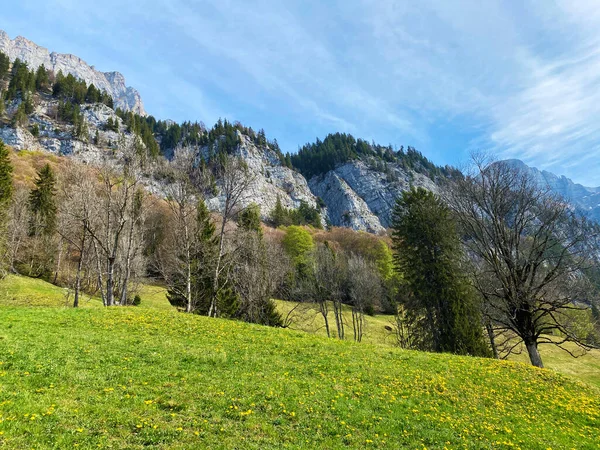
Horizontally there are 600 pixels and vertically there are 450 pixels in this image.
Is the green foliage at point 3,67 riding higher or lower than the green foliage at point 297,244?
higher

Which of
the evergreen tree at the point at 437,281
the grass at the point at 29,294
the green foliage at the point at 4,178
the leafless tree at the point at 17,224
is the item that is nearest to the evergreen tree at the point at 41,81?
the leafless tree at the point at 17,224

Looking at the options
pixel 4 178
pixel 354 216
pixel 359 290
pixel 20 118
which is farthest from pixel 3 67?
Result: pixel 359 290

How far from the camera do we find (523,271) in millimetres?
23969

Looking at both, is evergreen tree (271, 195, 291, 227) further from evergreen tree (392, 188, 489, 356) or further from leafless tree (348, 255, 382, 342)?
evergreen tree (392, 188, 489, 356)

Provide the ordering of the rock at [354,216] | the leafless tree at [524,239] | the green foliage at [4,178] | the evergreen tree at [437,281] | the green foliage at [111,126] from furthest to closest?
the rock at [354,216]
the green foliage at [111,126]
the green foliage at [4,178]
the evergreen tree at [437,281]
the leafless tree at [524,239]

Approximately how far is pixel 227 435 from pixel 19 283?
4068 cm

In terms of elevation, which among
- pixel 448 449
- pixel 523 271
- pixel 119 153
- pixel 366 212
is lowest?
pixel 448 449

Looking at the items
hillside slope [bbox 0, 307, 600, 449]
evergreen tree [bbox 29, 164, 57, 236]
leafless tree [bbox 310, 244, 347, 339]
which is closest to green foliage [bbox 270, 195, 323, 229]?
leafless tree [bbox 310, 244, 347, 339]

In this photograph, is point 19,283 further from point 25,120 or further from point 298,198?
point 298,198

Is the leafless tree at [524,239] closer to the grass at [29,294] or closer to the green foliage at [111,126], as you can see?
the grass at [29,294]

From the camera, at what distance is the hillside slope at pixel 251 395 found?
799cm

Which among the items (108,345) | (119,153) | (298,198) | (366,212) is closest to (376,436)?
(108,345)

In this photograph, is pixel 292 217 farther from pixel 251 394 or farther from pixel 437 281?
pixel 251 394

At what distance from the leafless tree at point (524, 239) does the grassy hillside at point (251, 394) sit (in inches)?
266
